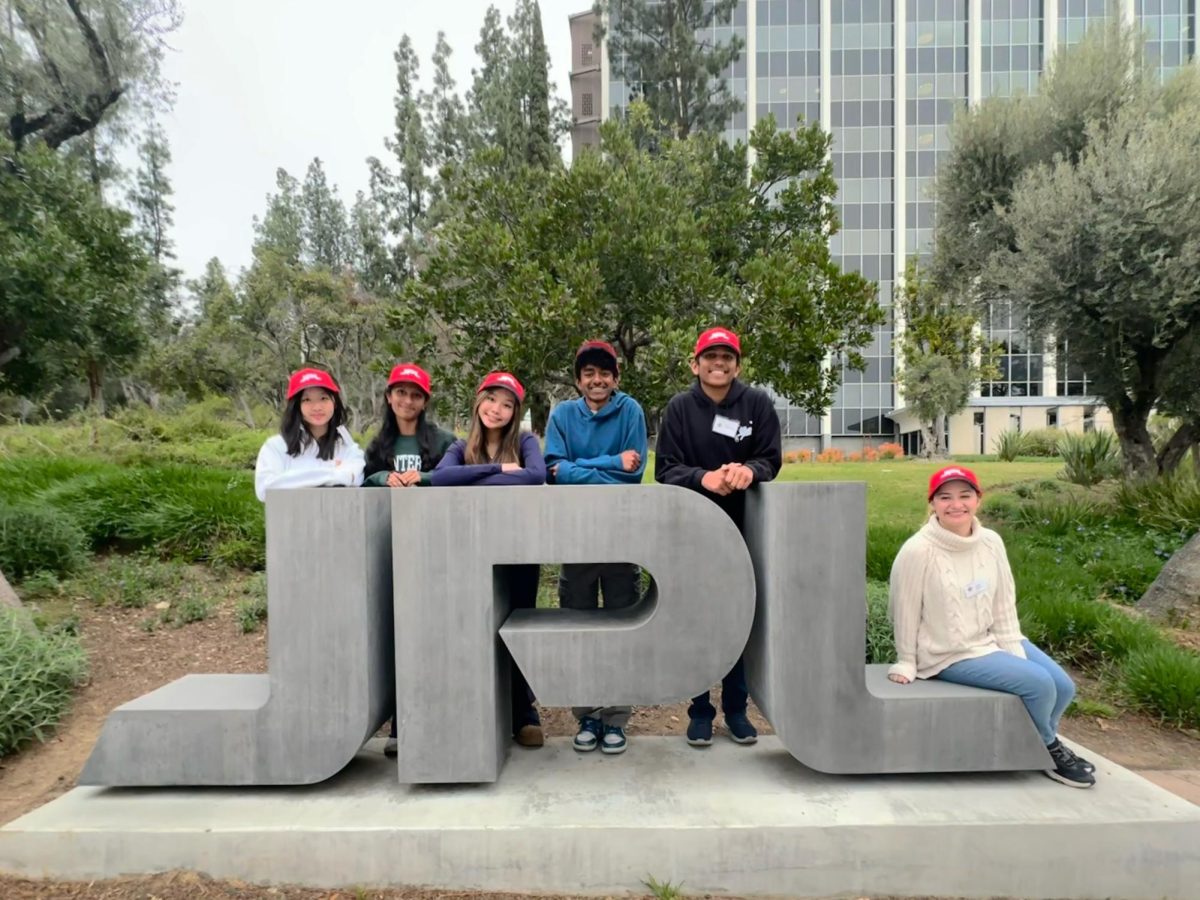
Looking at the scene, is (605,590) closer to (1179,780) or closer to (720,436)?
(720,436)

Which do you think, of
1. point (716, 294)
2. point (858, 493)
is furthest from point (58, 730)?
point (716, 294)

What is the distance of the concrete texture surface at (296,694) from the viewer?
2773 mm

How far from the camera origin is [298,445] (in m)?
3.25

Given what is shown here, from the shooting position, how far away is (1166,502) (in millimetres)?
7652

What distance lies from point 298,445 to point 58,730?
2481 millimetres

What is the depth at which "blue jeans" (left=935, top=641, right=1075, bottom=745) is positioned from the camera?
2.77m

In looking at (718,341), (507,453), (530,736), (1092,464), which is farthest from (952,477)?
(1092,464)

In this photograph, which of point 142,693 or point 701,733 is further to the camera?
point 142,693

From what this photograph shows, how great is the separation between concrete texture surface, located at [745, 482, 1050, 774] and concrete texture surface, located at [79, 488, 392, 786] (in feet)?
5.77

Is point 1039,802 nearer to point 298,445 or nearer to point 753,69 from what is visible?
point 298,445

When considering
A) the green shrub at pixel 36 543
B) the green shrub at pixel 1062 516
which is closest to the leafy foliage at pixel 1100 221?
the green shrub at pixel 1062 516

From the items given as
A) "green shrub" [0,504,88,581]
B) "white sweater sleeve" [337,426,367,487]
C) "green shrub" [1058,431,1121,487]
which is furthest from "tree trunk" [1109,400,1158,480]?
"green shrub" [0,504,88,581]

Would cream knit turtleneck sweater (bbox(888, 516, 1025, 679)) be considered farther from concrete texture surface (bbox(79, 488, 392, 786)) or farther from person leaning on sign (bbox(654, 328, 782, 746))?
concrete texture surface (bbox(79, 488, 392, 786))

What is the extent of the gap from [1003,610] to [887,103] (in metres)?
38.1
